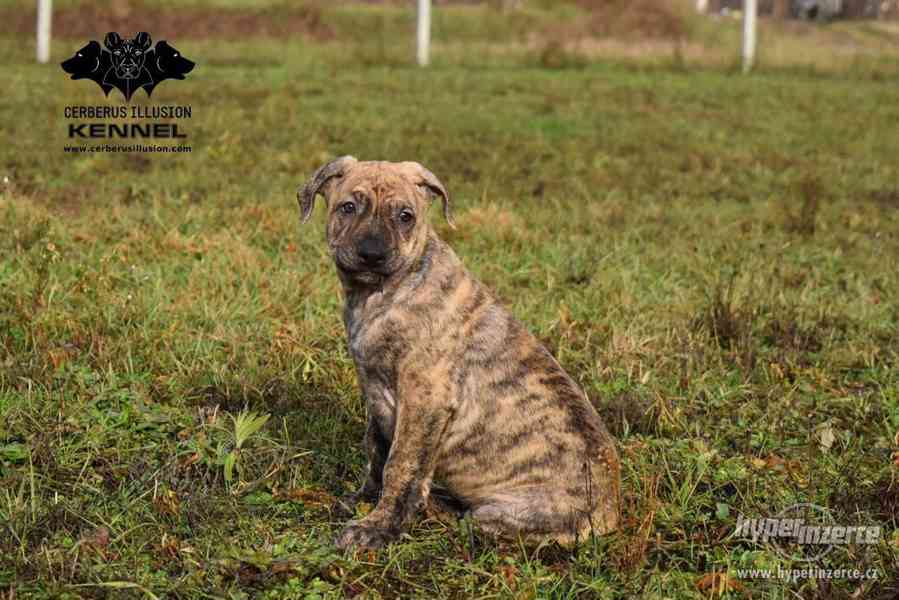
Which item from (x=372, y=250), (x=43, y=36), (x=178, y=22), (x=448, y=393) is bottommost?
(x=448, y=393)

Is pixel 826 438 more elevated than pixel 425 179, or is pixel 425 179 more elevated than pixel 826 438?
pixel 425 179

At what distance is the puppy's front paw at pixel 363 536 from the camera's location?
4121mm

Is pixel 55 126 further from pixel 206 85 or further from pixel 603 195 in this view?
pixel 603 195

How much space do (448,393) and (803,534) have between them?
60.8 inches

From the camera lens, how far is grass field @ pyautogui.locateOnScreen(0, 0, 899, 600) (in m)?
4.07

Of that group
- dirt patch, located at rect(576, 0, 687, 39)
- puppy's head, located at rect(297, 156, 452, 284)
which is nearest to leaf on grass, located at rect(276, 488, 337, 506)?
puppy's head, located at rect(297, 156, 452, 284)

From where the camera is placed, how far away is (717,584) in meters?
3.97

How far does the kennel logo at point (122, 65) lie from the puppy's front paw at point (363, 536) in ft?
27.5

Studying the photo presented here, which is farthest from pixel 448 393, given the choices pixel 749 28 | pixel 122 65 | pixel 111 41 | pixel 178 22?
pixel 178 22

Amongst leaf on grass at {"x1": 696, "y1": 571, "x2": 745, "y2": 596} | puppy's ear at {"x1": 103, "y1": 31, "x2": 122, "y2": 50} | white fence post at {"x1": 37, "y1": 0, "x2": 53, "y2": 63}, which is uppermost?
white fence post at {"x1": 37, "y1": 0, "x2": 53, "y2": 63}

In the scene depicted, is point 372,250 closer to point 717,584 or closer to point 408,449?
point 408,449

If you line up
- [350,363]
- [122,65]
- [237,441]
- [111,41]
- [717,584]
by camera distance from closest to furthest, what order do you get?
1. [717,584]
2. [237,441]
3. [350,363]
4. [111,41]
5. [122,65]

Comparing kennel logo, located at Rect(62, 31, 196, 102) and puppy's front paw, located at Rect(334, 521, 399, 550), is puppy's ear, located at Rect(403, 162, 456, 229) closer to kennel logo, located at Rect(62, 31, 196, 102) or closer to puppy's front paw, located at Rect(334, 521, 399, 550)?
puppy's front paw, located at Rect(334, 521, 399, 550)

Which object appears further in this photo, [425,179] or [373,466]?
[373,466]
